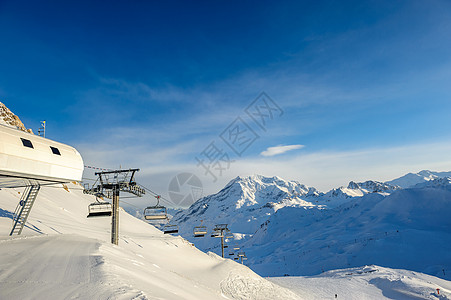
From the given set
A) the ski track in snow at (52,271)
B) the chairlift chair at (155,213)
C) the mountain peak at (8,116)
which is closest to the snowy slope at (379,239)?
the chairlift chair at (155,213)

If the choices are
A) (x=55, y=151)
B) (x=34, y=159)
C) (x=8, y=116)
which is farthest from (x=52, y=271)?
(x=8, y=116)

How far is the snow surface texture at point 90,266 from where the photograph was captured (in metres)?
9.60

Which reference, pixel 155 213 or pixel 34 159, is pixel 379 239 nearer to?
pixel 155 213

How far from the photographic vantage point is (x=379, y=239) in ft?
257

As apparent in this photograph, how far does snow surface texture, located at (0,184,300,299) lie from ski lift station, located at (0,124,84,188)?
4037 millimetres

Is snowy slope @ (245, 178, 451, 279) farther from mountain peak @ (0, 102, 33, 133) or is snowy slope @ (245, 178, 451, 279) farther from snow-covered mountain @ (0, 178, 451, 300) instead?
mountain peak @ (0, 102, 33, 133)

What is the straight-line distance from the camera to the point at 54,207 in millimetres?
31359

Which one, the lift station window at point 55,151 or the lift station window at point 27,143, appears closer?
the lift station window at point 27,143

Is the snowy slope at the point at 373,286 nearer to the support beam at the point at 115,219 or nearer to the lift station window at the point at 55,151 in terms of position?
the support beam at the point at 115,219

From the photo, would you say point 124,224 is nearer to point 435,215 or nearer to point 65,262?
point 65,262

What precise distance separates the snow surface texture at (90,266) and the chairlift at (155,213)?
13.5 feet

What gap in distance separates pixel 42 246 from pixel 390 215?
114m

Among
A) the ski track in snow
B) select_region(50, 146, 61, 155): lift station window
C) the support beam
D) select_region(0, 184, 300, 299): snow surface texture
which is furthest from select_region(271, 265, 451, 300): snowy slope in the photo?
select_region(50, 146, 61, 155): lift station window

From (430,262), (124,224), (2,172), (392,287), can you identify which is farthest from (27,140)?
(430,262)
